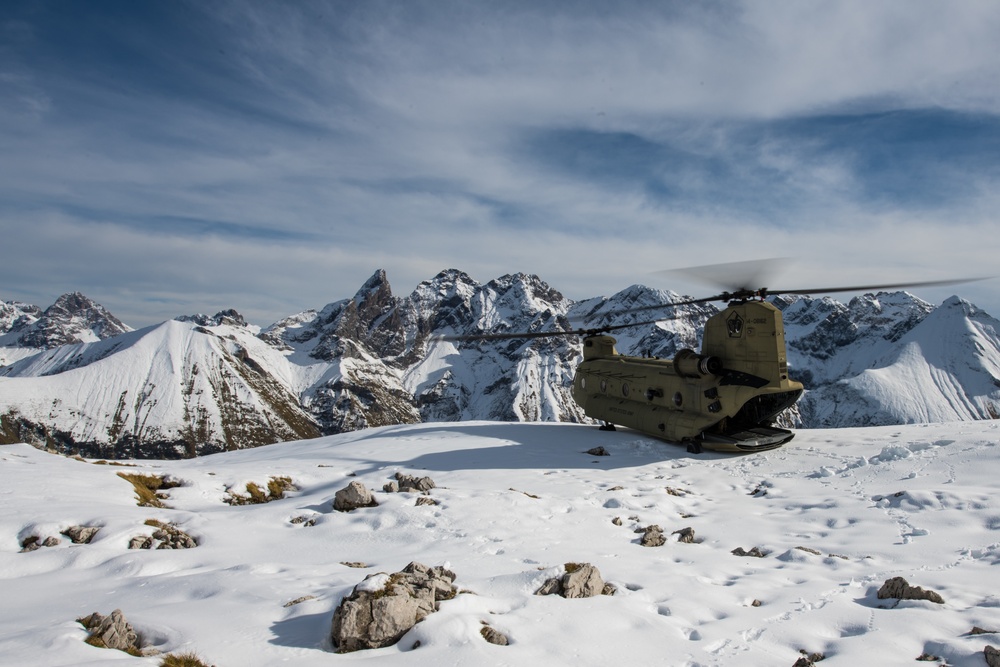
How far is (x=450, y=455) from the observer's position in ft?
74.9

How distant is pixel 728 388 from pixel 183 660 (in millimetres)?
21205

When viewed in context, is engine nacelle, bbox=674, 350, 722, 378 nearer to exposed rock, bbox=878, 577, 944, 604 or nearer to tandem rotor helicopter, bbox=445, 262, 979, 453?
tandem rotor helicopter, bbox=445, 262, 979, 453

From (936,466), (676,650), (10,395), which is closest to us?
(676,650)

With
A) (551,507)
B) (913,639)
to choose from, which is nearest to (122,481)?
(551,507)

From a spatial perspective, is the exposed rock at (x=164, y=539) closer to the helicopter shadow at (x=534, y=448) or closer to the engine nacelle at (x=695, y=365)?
the helicopter shadow at (x=534, y=448)

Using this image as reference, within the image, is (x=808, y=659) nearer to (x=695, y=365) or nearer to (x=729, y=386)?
(x=729, y=386)

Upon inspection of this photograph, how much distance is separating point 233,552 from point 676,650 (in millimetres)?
9395

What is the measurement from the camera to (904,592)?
848 cm

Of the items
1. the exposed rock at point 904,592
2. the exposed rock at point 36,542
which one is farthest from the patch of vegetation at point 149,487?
the exposed rock at point 904,592

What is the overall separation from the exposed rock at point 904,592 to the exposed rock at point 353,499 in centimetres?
1173

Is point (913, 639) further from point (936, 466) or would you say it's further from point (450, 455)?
point (450, 455)

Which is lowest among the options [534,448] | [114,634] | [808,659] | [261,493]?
[808,659]

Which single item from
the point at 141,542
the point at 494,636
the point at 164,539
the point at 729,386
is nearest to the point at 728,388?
the point at 729,386

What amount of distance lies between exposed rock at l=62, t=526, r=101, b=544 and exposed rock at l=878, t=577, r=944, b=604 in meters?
15.1
